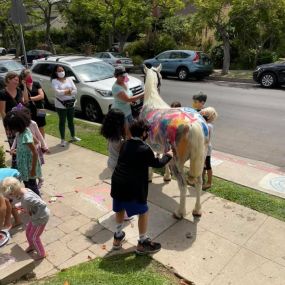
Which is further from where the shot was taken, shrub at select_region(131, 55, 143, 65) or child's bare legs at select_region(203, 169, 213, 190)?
shrub at select_region(131, 55, 143, 65)

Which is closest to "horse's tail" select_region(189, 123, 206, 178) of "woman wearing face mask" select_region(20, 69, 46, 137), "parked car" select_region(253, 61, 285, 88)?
"woman wearing face mask" select_region(20, 69, 46, 137)

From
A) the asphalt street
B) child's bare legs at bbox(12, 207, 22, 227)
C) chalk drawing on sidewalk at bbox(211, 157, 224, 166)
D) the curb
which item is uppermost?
child's bare legs at bbox(12, 207, 22, 227)

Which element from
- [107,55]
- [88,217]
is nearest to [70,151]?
[88,217]

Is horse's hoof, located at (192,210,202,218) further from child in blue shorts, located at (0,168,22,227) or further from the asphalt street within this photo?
the asphalt street

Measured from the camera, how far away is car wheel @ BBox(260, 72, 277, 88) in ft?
50.5

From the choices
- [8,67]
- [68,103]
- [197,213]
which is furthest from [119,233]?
[8,67]

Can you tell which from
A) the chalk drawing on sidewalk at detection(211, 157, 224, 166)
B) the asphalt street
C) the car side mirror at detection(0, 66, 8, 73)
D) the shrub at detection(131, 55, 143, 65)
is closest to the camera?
the chalk drawing on sidewalk at detection(211, 157, 224, 166)

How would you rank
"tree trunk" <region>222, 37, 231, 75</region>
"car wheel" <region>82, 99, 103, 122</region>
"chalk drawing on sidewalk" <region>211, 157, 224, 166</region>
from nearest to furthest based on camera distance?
1. "chalk drawing on sidewalk" <region>211, 157, 224, 166</region>
2. "car wheel" <region>82, 99, 103, 122</region>
3. "tree trunk" <region>222, 37, 231, 75</region>

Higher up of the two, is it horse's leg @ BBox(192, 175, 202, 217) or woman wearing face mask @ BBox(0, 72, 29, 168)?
woman wearing face mask @ BBox(0, 72, 29, 168)

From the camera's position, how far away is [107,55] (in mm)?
22906

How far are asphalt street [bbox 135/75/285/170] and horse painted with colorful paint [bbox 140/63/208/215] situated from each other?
9.79ft

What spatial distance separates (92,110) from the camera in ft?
34.0

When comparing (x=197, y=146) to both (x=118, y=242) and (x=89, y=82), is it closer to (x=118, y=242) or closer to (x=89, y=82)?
(x=118, y=242)

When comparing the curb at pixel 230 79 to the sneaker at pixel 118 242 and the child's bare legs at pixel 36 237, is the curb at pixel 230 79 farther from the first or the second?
the child's bare legs at pixel 36 237
